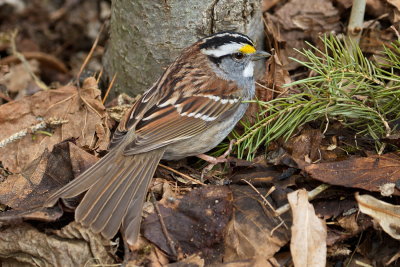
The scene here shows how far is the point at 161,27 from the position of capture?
4.66 m

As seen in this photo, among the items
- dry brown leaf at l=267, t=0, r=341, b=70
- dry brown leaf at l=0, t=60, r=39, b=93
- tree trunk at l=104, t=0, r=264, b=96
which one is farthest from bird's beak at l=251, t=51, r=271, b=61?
dry brown leaf at l=0, t=60, r=39, b=93

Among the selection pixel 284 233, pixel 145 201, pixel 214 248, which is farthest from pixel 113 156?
pixel 284 233

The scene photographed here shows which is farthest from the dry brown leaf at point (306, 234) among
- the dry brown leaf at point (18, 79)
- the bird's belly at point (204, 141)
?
the dry brown leaf at point (18, 79)

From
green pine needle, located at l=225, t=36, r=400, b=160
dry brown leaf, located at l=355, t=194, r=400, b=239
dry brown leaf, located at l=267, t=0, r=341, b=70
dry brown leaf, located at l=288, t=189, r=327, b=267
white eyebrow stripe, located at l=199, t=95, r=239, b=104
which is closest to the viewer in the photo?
dry brown leaf, located at l=288, t=189, r=327, b=267

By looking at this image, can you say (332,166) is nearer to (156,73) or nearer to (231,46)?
(231,46)

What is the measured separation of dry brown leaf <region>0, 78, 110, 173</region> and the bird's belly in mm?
536

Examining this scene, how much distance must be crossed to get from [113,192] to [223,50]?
1.54m

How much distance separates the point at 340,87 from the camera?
158 inches

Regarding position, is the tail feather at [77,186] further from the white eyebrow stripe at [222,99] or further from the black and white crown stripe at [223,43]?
the black and white crown stripe at [223,43]

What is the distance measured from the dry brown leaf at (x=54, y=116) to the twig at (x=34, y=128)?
34 millimetres

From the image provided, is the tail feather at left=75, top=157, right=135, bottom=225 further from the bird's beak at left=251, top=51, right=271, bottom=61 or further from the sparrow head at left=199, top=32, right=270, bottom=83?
the bird's beak at left=251, top=51, right=271, bottom=61

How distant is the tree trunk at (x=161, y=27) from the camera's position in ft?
15.0

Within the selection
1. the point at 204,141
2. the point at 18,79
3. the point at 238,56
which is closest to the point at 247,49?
the point at 238,56

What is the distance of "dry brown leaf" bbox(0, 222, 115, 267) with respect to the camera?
341 centimetres
